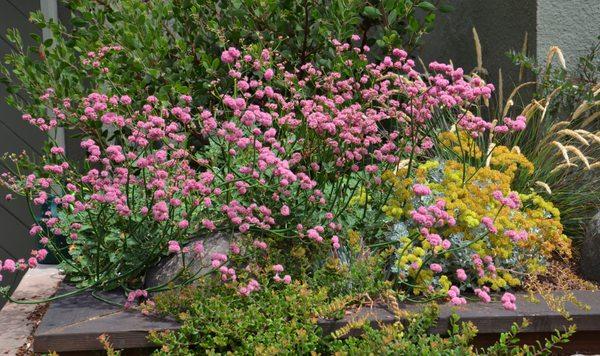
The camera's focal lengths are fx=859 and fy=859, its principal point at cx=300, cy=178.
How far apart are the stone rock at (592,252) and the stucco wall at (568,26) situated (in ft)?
4.18

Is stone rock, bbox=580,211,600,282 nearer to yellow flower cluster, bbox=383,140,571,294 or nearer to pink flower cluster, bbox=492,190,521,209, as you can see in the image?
yellow flower cluster, bbox=383,140,571,294

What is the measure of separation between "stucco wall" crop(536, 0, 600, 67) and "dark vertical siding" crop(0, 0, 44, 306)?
342 centimetres

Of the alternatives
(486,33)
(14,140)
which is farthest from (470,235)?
(14,140)

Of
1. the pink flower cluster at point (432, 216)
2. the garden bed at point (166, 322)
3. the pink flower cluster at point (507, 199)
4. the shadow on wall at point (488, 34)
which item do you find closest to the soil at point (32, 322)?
the garden bed at point (166, 322)

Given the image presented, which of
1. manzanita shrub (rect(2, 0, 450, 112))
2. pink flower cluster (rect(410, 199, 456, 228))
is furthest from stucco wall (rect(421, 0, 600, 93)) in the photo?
pink flower cluster (rect(410, 199, 456, 228))

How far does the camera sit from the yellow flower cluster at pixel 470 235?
3729mm

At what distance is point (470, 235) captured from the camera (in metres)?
3.92

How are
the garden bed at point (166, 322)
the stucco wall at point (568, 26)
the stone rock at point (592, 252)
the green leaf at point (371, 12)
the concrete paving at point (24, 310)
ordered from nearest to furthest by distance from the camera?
the garden bed at point (166, 322) < the concrete paving at point (24, 310) < the stone rock at point (592, 252) < the green leaf at point (371, 12) < the stucco wall at point (568, 26)

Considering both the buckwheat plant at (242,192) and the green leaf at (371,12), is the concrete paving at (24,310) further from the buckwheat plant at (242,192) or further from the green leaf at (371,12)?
the green leaf at (371,12)

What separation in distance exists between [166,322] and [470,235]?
1.44 meters

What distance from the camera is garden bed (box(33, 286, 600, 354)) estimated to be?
3.29 metres

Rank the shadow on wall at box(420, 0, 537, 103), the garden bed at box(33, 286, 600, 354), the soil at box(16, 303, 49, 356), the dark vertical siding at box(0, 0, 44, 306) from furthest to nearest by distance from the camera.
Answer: the dark vertical siding at box(0, 0, 44, 306), the shadow on wall at box(420, 0, 537, 103), the soil at box(16, 303, 49, 356), the garden bed at box(33, 286, 600, 354)

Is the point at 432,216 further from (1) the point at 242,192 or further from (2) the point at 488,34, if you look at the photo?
(2) the point at 488,34

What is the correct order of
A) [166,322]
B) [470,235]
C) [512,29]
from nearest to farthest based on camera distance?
[166,322] → [470,235] → [512,29]
